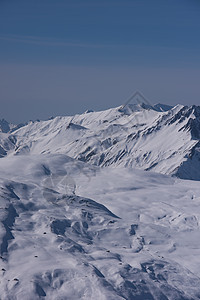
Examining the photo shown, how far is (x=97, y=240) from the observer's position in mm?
88000

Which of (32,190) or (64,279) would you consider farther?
(32,190)

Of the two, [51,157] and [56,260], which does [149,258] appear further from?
[51,157]

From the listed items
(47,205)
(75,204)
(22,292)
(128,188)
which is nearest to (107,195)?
(128,188)

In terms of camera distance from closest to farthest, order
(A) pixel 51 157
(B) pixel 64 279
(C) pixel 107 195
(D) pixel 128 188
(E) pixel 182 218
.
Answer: (B) pixel 64 279, (E) pixel 182 218, (C) pixel 107 195, (D) pixel 128 188, (A) pixel 51 157

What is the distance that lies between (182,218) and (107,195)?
32120 mm

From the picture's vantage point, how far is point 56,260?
221ft

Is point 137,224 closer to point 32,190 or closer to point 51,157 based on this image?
point 32,190

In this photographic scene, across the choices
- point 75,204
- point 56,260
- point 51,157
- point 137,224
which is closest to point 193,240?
point 137,224

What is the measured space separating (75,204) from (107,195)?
32.0 metres

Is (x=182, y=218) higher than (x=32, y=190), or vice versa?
(x=32, y=190)

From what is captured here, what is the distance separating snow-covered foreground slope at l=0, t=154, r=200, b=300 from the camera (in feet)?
200

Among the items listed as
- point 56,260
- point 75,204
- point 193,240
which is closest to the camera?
point 56,260

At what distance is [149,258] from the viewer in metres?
78.4

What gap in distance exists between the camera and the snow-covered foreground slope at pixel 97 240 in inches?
2403
